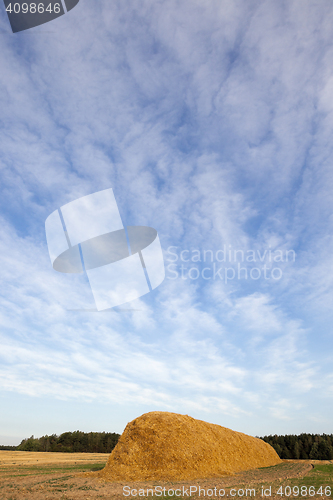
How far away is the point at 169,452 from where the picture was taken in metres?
29.6

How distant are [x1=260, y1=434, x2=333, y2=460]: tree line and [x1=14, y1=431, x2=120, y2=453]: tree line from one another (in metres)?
60.8

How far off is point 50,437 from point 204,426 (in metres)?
109

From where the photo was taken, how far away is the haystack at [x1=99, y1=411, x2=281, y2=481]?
27.7 metres

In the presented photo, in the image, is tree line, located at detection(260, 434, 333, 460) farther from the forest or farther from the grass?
the grass

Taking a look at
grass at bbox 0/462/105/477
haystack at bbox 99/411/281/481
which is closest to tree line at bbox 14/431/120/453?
grass at bbox 0/462/105/477

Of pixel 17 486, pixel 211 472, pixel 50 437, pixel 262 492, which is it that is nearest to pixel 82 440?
pixel 50 437

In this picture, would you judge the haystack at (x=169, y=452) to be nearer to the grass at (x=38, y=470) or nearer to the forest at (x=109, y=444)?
the grass at (x=38, y=470)

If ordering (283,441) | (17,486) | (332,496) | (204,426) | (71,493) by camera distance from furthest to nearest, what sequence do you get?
(283,441), (204,426), (17,486), (71,493), (332,496)

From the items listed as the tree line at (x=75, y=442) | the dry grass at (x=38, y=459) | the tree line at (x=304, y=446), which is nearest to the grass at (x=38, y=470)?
the dry grass at (x=38, y=459)

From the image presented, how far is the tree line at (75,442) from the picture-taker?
103188 millimetres

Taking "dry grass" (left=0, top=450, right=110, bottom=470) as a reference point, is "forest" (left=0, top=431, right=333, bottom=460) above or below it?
below

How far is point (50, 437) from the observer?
118m

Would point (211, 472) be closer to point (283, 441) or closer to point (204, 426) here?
point (204, 426)

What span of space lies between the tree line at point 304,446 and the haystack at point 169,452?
74.9m
